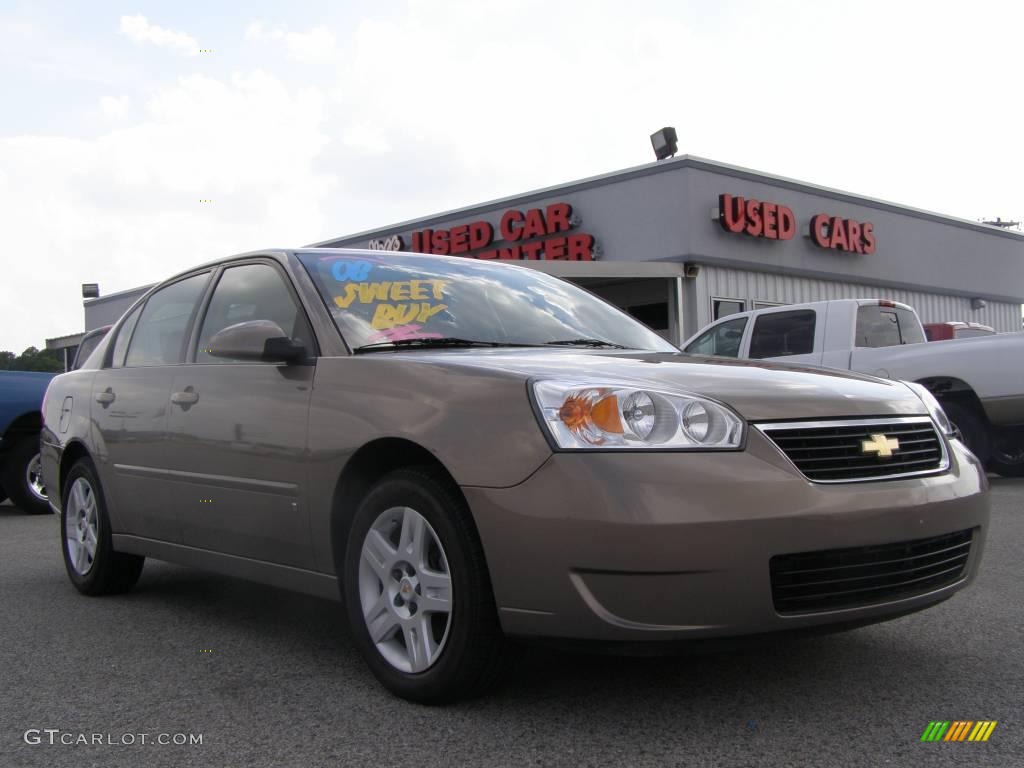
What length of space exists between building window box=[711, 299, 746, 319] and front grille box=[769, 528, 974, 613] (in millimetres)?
16617

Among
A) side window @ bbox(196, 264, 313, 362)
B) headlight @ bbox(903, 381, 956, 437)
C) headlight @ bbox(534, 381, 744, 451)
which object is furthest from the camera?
side window @ bbox(196, 264, 313, 362)

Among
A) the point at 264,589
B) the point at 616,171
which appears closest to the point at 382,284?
the point at 264,589

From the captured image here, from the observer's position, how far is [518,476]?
2.97 m

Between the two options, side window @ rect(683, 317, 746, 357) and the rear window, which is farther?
side window @ rect(683, 317, 746, 357)

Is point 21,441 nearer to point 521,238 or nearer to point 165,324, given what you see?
point 165,324

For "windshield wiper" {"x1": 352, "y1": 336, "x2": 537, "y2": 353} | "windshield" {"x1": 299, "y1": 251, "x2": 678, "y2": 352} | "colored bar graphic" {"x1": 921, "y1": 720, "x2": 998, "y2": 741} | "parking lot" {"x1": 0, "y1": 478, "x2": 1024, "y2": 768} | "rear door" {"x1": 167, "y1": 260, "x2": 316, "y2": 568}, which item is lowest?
"parking lot" {"x1": 0, "y1": 478, "x2": 1024, "y2": 768}

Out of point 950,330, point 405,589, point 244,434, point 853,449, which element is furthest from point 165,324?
point 950,330

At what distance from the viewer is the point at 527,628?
9.80ft

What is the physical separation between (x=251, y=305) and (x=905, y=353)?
7.26m

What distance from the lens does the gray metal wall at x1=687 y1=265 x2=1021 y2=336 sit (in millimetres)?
19422

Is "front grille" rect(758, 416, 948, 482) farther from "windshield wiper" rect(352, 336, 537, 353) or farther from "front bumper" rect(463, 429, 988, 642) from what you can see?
"windshield wiper" rect(352, 336, 537, 353)

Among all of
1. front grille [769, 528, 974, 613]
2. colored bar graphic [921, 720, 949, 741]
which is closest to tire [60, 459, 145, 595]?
front grille [769, 528, 974, 613]

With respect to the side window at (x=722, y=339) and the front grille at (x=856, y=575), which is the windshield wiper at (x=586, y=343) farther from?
the side window at (x=722, y=339)

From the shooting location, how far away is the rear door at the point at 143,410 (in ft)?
15.5
